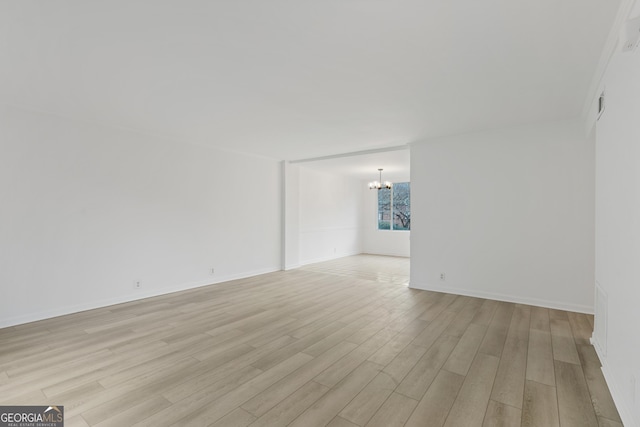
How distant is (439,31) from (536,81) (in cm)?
149

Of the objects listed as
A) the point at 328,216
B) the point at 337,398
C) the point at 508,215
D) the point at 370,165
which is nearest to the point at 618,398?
the point at 337,398

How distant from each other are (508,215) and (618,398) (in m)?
2.80

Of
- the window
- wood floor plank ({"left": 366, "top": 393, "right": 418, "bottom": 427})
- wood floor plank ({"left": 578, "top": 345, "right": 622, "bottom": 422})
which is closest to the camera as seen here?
wood floor plank ({"left": 366, "top": 393, "right": 418, "bottom": 427})

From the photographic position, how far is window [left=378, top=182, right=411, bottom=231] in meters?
9.90

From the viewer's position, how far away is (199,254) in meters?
5.32

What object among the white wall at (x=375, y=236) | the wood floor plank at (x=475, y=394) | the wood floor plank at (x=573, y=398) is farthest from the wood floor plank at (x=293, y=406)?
the white wall at (x=375, y=236)

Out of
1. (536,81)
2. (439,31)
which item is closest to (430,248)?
(536,81)

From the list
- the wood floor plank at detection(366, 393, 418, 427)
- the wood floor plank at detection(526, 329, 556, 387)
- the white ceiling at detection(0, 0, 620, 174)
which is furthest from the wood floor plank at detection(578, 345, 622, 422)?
the white ceiling at detection(0, 0, 620, 174)

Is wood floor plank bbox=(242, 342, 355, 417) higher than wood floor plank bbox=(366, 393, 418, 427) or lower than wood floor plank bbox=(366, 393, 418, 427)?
lower

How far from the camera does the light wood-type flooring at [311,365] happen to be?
1.89 meters

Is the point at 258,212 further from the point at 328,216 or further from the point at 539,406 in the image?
the point at 539,406

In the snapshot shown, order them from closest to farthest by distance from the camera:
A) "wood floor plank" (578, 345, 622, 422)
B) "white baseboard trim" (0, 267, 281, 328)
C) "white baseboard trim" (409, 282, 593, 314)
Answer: "wood floor plank" (578, 345, 622, 422), "white baseboard trim" (0, 267, 281, 328), "white baseboard trim" (409, 282, 593, 314)

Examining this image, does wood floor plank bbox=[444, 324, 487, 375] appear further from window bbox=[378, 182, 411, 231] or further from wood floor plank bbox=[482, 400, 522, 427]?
window bbox=[378, 182, 411, 231]

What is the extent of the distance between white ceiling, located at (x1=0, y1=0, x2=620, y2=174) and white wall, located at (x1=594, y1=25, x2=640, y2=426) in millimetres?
507
